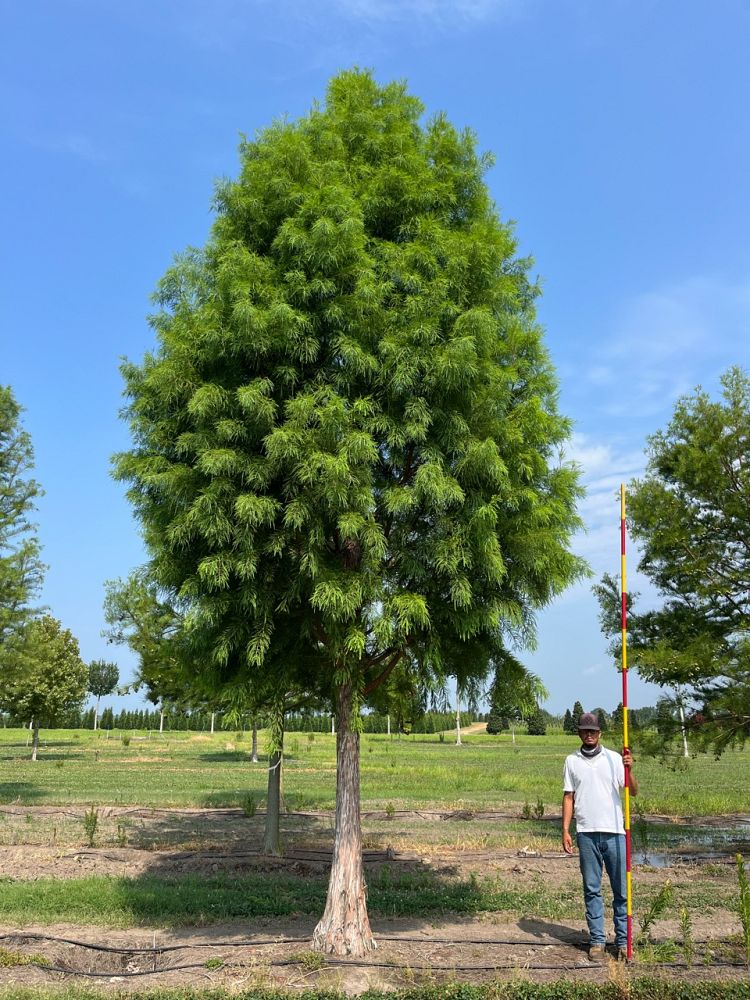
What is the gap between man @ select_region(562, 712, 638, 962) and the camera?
25.5ft

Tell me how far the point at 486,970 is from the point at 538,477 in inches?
184

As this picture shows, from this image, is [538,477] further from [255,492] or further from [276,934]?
[276,934]

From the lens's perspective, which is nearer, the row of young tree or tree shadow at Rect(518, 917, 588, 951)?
the row of young tree

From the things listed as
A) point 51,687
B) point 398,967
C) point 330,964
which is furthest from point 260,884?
point 51,687

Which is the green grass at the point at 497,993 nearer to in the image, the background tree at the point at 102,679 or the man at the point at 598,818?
the man at the point at 598,818

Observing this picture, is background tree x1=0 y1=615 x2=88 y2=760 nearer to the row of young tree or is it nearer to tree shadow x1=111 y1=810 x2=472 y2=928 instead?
A: tree shadow x1=111 y1=810 x2=472 y2=928

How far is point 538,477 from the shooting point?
8.33 m

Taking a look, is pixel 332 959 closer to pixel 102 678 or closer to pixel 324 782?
pixel 324 782

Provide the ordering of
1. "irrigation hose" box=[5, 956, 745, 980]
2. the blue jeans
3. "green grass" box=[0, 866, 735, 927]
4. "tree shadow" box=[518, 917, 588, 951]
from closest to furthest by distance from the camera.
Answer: "irrigation hose" box=[5, 956, 745, 980], the blue jeans, "tree shadow" box=[518, 917, 588, 951], "green grass" box=[0, 866, 735, 927]

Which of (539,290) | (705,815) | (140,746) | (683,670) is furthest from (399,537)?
(140,746)

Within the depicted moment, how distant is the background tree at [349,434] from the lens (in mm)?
7238

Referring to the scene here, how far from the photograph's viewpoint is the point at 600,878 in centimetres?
789

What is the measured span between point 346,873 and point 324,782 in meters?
21.8

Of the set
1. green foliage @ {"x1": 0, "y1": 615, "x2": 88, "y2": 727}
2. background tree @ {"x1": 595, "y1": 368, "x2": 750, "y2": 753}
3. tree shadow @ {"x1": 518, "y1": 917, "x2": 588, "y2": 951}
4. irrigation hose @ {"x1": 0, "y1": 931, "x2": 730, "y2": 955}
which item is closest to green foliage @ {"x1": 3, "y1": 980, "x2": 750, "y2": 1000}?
irrigation hose @ {"x1": 0, "y1": 931, "x2": 730, "y2": 955}
